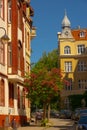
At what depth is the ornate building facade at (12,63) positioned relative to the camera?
3797 cm

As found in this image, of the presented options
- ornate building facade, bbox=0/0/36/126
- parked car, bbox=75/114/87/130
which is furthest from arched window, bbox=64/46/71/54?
parked car, bbox=75/114/87/130

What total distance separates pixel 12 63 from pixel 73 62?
5891 cm

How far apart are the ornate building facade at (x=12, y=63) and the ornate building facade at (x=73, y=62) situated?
5010 cm

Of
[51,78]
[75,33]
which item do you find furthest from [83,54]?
[51,78]

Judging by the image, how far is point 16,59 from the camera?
40.7 m

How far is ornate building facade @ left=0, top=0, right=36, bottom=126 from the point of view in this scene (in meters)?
38.0

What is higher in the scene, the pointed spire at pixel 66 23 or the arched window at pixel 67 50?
the pointed spire at pixel 66 23

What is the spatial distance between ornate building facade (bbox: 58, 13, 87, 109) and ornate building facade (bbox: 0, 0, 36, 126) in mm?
50099

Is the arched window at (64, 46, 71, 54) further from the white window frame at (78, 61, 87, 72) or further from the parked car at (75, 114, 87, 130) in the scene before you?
the parked car at (75, 114, 87, 130)

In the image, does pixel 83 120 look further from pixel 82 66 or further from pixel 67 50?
pixel 82 66

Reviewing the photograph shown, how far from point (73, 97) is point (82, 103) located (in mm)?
4752

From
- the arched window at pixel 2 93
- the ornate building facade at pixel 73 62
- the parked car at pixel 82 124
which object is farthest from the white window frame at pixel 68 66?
the parked car at pixel 82 124

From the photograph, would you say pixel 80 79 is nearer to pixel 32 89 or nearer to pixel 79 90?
pixel 79 90

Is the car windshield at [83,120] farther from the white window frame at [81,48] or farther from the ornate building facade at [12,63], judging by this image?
the white window frame at [81,48]
